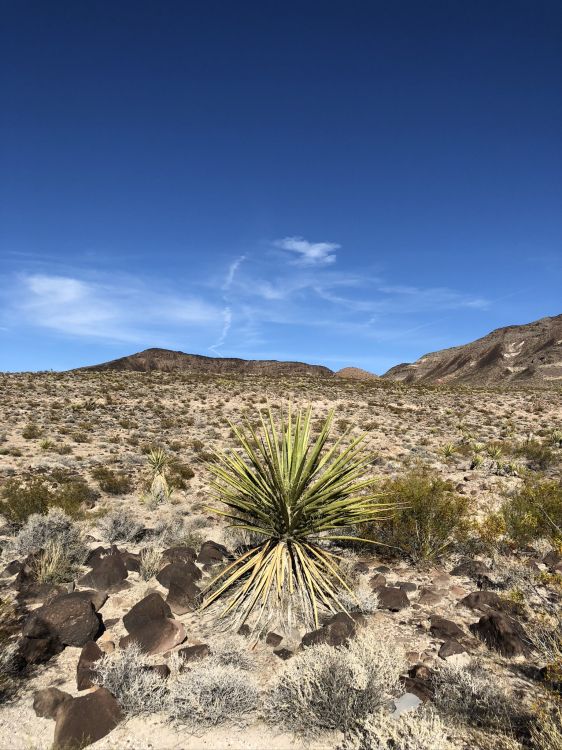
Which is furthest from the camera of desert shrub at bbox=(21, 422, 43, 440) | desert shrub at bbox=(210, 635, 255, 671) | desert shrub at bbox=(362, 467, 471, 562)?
desert shrub at bbox=(21, 422, 43, 440)

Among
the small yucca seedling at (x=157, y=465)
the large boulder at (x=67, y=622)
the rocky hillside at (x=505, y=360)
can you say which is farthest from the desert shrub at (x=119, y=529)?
the rocky hillside at (x=505, y=360)

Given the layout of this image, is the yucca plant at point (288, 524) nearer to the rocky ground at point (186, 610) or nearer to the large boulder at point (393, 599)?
the rocky ground at point (186, 610)

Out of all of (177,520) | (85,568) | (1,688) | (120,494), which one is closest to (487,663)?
(1,688)

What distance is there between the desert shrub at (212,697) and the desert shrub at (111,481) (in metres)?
8.49

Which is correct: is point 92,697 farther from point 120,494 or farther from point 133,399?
point 133,399

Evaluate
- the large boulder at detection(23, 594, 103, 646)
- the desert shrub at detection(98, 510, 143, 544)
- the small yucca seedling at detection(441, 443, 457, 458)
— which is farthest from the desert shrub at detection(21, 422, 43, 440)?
the small yucca seedling at detection(441, 443, 457, 458)

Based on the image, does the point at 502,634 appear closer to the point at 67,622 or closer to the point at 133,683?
the point at 133,683

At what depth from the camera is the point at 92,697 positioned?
383cm

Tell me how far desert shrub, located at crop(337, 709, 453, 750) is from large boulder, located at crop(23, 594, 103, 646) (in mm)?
3001

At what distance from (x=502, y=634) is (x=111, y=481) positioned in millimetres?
10307

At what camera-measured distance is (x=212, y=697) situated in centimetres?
385

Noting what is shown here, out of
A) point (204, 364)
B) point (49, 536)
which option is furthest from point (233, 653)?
point (204, 364)

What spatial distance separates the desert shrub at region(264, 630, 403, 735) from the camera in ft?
12.1

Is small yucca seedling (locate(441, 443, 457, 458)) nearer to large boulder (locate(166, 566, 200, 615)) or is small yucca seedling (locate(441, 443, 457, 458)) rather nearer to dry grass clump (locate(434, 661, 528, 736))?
large boulder (locate(166, 566, 200, 615))
